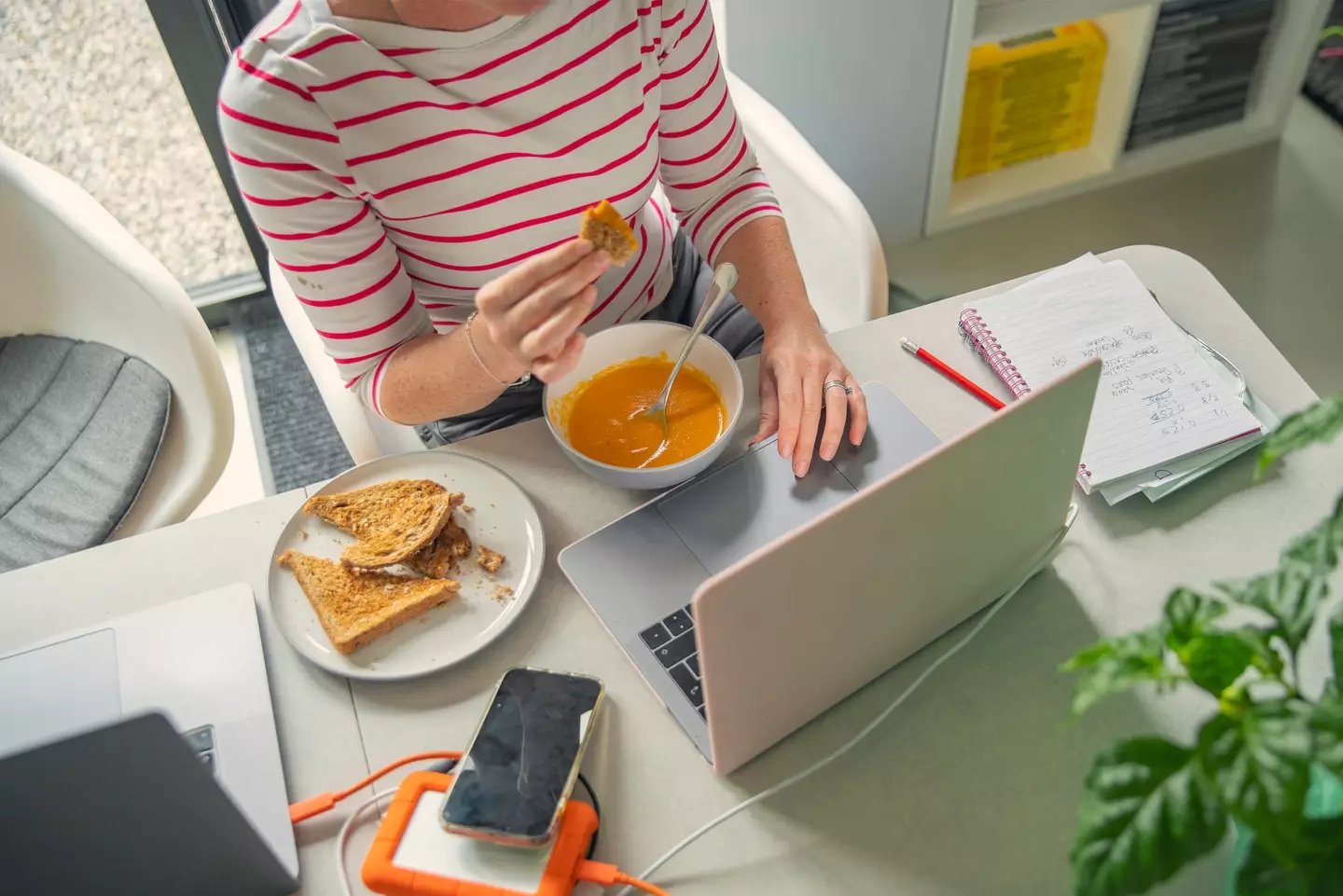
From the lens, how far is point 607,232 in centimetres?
83

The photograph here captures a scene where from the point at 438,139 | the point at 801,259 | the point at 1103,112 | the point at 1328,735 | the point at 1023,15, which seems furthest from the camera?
the point at 1103,112

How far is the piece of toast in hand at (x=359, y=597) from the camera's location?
2.65 ft

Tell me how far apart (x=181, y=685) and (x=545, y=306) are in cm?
43

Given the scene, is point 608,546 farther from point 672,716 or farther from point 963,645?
point 963,645

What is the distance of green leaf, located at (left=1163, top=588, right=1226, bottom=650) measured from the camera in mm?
504

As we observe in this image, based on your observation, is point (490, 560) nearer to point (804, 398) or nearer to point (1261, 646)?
point (804, 398)

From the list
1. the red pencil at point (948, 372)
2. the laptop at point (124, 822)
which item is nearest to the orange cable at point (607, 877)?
the laptop at point (124, 822)

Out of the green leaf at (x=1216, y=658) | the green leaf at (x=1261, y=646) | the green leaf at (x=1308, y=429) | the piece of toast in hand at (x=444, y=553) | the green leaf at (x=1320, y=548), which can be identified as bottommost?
the piece of toast in hand at (x=444, y=553)

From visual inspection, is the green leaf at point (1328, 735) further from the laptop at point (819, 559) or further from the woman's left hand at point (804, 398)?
the woman's left hand at point (804, 398)

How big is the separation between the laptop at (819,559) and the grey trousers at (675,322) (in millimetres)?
269

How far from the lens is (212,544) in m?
0.91

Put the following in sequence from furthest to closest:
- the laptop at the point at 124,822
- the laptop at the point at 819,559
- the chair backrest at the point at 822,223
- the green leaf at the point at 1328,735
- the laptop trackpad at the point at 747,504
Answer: the chair backrest at the point at 822,223
the laptop trackpad at the point at 747,504
the laptop at the point at 819,559
the laptop at the point at 124,822
the green leaf at the point at 1328,735

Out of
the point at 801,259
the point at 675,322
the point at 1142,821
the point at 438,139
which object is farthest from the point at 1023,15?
the point at 1142,821

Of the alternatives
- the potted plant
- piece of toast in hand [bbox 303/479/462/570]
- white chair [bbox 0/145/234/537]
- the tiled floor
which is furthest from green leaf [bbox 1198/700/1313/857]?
the tiled floor
